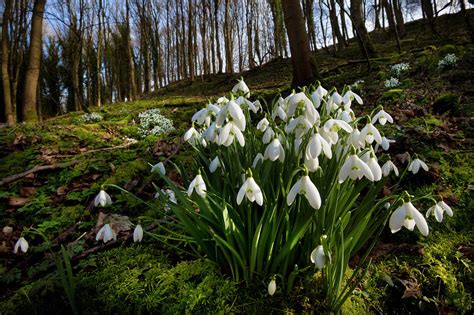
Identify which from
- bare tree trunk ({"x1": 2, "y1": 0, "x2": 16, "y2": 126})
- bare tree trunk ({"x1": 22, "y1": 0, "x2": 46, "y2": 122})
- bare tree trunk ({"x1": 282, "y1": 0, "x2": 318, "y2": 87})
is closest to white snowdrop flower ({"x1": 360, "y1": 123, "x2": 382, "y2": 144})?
bare tree trunk ({"x1": 282, "y1": 0, "x2": 318, "y2": 87})

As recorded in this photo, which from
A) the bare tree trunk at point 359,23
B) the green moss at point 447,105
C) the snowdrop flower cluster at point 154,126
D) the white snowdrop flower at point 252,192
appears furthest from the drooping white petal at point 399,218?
the bare tree trunk at point 359,23

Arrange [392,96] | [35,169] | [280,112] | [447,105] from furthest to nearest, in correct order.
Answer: [392,96] < [447,105] < [35,169] < [280,112]

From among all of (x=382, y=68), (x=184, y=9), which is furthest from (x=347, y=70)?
(x=184, y=9)

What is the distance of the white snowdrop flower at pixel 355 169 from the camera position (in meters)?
1.17

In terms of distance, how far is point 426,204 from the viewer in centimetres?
195

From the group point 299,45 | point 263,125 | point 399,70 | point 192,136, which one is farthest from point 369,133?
point 399,70

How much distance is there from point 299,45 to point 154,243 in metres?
4.43

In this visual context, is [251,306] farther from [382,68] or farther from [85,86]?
[85,86]

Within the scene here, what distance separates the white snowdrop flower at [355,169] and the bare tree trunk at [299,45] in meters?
4.22

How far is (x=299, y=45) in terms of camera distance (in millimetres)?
5191

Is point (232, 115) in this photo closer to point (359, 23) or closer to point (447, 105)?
point (447, 105)

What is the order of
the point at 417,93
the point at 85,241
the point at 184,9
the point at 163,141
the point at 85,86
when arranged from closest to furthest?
the point at 85,241, the point at 163,141, the point at 417,93, the point at 184,9, the point at 85,86

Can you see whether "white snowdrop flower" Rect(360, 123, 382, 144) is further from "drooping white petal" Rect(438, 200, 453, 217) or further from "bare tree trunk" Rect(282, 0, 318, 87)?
"bare tree trunk" Rect(282, 0, 318, 87)

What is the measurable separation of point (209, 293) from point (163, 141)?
105 inches
